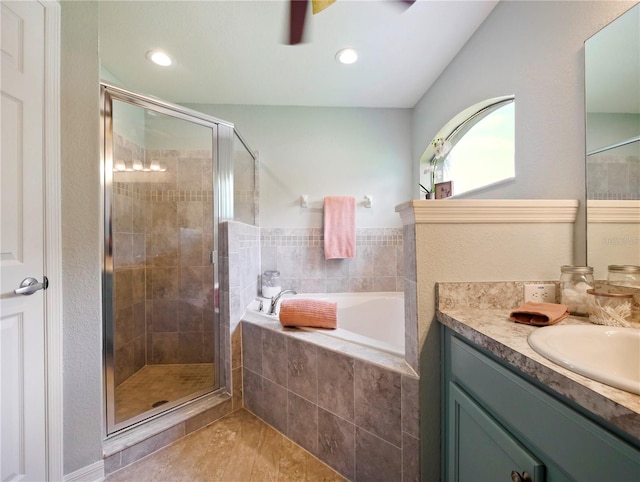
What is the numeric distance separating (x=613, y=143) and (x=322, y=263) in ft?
6.32

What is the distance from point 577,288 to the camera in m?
0.85

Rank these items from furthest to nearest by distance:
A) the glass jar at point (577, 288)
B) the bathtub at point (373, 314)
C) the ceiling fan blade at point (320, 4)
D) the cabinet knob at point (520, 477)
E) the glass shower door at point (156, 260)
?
the bathtub at point (373, 314), the glass shower door at point (156, 260), the ceiling fan blade at point (320, 4), the glass jar at point (577, 288), the cabinet knob at point (520, 477)

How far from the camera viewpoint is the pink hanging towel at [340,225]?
234 centimetres

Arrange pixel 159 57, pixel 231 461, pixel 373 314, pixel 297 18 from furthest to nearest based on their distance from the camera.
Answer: pixel 373 314
pixel 159 57
pixel 297 18
pixel 231 461

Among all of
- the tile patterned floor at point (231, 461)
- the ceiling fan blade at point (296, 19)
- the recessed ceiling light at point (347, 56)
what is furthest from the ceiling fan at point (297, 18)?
the tile patterned floor at point (231, 461)

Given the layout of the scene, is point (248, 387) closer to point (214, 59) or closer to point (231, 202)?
point (231, 202)

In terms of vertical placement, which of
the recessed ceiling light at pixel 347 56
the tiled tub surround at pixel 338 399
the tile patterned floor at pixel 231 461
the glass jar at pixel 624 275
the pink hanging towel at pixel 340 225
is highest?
the recessed ceiling light at pixel 347 56

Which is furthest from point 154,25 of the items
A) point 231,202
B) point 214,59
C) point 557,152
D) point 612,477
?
point 612,477

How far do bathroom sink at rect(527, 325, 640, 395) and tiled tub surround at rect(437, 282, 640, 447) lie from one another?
5 cm

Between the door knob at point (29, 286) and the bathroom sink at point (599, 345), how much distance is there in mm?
1644

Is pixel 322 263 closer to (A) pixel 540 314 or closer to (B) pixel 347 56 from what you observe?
(B) pixel 347 56

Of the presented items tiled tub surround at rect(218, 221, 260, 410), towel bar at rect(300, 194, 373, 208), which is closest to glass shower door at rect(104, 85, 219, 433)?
tiled tub surround at rect(218, 221, 260, 410)

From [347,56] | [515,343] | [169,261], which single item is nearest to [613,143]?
[515,343]

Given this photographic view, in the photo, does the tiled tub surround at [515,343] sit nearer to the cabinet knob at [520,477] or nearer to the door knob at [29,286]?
the cabinet knob at [520,477]
